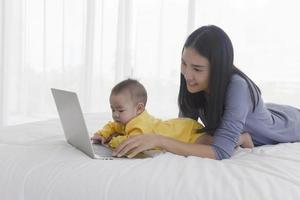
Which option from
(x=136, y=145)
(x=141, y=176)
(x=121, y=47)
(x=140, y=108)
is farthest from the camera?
(x=121, y=47)

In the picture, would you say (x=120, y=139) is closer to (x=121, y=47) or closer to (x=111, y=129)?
(x=111, y=129)

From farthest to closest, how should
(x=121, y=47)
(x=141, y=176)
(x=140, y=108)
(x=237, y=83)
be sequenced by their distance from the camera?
(x=121, y=47) < (x=140, y=108) < (x=237, y=83) < (x=141, y=176)

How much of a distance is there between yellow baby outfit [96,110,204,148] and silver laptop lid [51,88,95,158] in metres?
0.14

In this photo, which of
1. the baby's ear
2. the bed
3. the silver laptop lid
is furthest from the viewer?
the baby's ear

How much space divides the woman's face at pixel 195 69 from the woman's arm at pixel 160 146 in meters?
0.21

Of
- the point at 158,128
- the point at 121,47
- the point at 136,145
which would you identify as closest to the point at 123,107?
the point at 158,128

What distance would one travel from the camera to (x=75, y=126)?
111 cm

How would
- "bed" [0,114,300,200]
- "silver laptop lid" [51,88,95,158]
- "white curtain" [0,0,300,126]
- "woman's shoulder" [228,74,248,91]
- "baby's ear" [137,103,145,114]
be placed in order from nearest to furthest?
"bed" [0,114,300,200], "silver laptop lid" [51,88,95,158], "woman's shoulder" [228,74,248,91], "baby's ear" [137,103,145,114], "white curtain" [0,0,300,126]

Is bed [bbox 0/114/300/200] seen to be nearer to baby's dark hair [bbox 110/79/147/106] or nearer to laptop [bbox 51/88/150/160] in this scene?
laptop [bbox 51/88/150/160]

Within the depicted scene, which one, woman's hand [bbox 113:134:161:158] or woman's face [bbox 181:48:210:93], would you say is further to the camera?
woman's face [bbox 181:48:210:93]

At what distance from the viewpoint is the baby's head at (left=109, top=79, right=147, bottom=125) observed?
1287mm

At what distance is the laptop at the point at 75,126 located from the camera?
1044mm

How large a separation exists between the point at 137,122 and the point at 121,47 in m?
1.85

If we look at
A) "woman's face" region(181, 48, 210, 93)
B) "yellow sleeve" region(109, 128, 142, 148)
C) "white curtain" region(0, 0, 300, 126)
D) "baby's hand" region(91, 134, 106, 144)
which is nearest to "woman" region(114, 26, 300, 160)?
"woman's face" region(181, 48, 210, 93)
